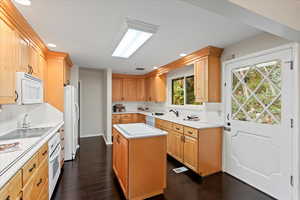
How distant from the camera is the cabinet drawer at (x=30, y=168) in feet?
4.12

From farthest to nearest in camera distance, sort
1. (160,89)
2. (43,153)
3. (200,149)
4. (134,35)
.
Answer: (160,89) < (200,149) < (134,35) < (43,153)

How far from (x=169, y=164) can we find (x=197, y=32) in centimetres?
269

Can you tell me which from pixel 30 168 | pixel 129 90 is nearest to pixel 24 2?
pixel 30 168

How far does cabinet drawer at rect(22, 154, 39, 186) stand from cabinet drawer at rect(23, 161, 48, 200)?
57 millimetres

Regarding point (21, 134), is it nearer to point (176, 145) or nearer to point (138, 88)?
point (176, 145)

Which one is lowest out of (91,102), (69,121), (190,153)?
(190,153)

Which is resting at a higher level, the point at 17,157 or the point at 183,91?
the point at 183,91

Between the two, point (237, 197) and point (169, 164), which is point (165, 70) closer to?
point (169, 164)

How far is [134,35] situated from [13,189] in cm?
217

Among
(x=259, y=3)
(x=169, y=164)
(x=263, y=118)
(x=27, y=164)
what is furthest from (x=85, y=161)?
(x=259, y=3)

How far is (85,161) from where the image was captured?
129 inches

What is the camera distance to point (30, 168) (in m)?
1.36

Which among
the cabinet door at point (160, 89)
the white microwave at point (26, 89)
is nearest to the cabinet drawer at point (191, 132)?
the cabinet door at point (160, 89)

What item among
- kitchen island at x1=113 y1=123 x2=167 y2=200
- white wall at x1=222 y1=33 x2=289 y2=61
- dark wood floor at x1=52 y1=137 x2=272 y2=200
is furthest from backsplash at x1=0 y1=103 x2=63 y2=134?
white wall at x1=222 y1=33 x2=289 y2=61
